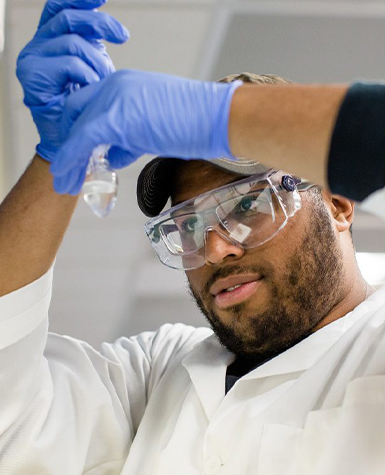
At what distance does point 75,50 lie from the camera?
142cm

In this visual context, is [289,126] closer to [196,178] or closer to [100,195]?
[100,195]

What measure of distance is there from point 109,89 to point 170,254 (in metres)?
0.83

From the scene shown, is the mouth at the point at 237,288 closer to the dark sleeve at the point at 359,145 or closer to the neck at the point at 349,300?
the neck at the point at 349,300

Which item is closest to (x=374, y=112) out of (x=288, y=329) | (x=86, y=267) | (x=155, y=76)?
(x=155, y=76)

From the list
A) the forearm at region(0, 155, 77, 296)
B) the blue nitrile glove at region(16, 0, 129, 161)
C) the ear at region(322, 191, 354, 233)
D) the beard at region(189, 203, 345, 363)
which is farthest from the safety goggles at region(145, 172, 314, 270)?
the blue nitrile glove at region(16, 0, 129, 161)

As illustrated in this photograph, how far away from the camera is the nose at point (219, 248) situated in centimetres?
186

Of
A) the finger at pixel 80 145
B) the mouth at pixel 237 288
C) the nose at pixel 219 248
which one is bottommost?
the mouth at pixel 237 288

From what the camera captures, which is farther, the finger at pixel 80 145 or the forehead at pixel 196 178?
the forehead at pixel 196 178

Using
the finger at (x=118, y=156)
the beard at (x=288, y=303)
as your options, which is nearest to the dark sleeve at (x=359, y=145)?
the finger at (x=118, y=156)

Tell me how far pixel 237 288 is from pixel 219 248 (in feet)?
0.42

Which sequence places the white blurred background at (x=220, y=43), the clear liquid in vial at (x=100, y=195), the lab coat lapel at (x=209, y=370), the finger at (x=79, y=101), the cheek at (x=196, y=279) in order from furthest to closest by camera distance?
the white blurred background at (x=220, y=43)
the cheek at (x=196, y=279)
the lab coat lapel at (x=209, y=370)
the finger at (x=79, y=101)
the clear liquid in vial at (x=100, y=195)

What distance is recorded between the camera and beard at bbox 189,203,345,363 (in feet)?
6.17

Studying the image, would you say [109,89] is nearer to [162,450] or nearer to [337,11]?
[162,450]

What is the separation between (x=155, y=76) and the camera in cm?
123
